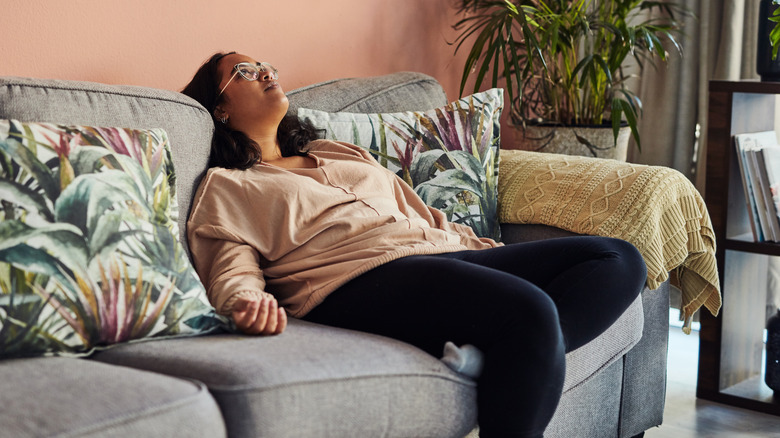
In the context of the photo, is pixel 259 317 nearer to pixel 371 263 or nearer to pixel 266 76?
pixel 371 263

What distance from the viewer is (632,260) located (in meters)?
1.74

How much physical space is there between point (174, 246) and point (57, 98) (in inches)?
14.7

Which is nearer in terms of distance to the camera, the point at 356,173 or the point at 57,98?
the point at 57,98

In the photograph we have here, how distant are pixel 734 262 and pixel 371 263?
1293 millimetres

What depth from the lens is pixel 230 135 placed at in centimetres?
190

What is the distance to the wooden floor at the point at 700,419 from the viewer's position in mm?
2205

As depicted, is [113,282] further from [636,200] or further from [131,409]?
[636,200]

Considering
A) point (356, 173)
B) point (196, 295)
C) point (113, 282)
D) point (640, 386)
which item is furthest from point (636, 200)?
point (113, 282)

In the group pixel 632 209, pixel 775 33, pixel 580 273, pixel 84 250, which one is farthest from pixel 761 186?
pixel 84 250

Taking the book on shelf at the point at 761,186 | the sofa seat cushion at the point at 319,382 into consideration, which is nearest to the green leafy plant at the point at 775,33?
the book on shelf at the point at 761,186

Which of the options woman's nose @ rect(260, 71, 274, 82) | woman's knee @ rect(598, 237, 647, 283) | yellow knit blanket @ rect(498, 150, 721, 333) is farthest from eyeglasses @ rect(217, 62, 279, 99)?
woman's knee @ rect(598, 237, 647, 283)

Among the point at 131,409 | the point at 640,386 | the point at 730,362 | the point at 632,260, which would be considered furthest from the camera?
the point at 730,362

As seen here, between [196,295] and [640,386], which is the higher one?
[196,295]

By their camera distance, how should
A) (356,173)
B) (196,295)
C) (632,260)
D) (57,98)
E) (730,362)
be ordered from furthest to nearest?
(730,362), (356,173), (632,260), (57,98), (196,295)
